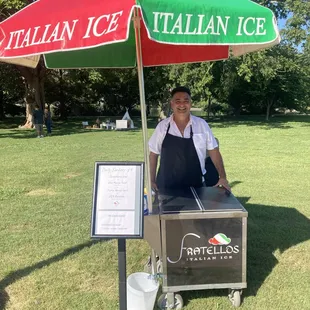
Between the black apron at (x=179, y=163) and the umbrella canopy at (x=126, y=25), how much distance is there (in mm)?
1411

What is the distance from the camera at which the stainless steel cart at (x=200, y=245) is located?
299cm

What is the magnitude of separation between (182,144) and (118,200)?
1225 millimetres

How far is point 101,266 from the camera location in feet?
12.8

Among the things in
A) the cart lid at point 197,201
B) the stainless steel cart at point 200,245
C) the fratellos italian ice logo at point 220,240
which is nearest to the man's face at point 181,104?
the cart lid at point 197,201

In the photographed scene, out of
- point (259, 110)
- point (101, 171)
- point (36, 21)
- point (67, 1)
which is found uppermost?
point (67, 1)

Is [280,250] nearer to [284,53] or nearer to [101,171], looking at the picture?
[101,171]

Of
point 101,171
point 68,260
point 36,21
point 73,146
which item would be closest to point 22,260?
point 68,260

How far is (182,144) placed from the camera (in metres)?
3.62

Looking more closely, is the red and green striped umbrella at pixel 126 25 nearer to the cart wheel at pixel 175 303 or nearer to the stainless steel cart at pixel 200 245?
the stainless steel cart at pixel 200 245

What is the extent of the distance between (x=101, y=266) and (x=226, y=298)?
1369 mm

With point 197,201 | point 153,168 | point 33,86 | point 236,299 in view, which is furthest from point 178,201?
point 33,86

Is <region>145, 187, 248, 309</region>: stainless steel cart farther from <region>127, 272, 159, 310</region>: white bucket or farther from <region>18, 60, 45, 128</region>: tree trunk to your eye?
<region>18, 60, 45, 128</region>: tree trunk

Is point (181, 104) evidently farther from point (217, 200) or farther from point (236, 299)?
point (236, 299)

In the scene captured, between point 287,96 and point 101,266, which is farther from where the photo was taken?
point 287,96
